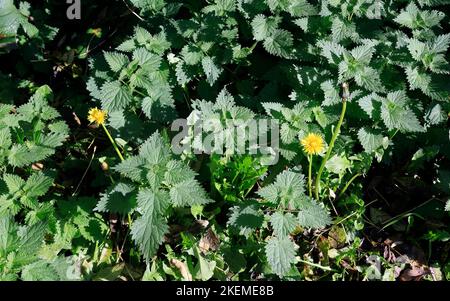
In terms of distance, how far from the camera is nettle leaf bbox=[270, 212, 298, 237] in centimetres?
216

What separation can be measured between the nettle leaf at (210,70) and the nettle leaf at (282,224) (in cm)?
85

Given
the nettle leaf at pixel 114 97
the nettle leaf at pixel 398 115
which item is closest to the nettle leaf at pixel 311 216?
the nettle leaf at pixel 398 115

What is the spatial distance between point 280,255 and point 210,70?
106 centimetres

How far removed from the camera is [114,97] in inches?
101

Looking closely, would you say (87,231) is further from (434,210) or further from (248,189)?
(434,210)

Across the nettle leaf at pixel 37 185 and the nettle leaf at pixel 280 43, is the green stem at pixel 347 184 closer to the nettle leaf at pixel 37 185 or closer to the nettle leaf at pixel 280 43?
the nettle leaf at pixel 280 43

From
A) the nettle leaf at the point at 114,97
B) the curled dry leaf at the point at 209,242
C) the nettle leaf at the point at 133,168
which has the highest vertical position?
the nettle leaf at the point at 114,97

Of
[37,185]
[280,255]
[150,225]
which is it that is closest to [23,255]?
[37,185]

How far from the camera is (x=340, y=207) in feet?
8.84

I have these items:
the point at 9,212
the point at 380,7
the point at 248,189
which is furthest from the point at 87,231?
the point at 380,7

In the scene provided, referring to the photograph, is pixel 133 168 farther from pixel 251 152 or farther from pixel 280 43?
pixel 280 43

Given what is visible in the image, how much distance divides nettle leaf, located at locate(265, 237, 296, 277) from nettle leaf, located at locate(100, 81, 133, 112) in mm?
1024

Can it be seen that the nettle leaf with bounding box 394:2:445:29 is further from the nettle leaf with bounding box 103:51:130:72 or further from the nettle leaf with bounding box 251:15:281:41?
the nettle leaf with bounding box 103:51:130:72

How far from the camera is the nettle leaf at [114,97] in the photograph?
2541 mm
